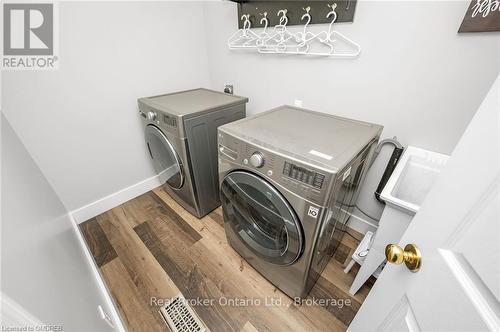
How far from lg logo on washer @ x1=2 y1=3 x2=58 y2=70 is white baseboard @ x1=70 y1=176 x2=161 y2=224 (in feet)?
3.47

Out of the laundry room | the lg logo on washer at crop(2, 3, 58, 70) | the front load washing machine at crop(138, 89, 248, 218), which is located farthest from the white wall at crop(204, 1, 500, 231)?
the lg logo on washer at crop(2, 3, 58, 70)

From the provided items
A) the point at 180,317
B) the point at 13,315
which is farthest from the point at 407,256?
the point at 180,317

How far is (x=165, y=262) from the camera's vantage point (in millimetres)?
1396

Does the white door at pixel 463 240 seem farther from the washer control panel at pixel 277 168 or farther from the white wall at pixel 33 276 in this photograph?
the white wall at pixel 33 276

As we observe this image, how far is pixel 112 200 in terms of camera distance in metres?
1.84

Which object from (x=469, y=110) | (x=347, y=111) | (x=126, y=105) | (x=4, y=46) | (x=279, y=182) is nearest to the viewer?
(x=279, y=182)

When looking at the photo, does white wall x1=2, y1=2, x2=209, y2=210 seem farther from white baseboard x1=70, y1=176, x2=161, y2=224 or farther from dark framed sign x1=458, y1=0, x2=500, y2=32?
dark framed sign x1=458, y1=0, x2=500, y2=32

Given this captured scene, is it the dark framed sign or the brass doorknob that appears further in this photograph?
the dark framed sign

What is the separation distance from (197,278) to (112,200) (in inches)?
44.7

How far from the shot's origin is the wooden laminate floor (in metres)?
1.11

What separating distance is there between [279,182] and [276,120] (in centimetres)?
47

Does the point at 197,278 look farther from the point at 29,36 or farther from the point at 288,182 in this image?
the point at 29,36

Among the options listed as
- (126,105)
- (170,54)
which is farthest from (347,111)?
(126,105)

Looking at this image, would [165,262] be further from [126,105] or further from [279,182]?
[126,105]
